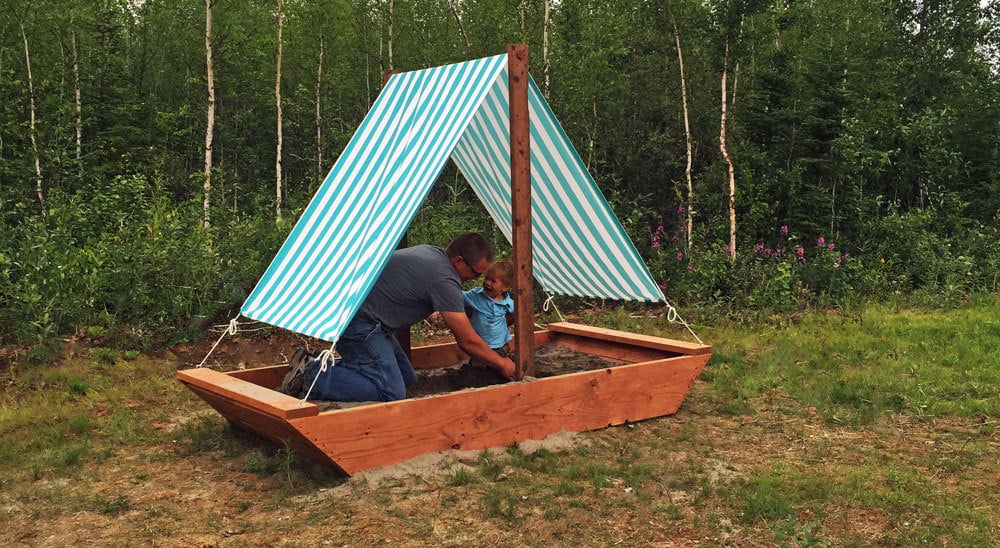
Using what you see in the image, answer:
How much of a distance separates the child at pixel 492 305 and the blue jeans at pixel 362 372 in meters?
0.89

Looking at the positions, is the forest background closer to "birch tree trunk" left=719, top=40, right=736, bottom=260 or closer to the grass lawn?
"birch tree trunk" left=719, top=40, right=736, bottom=260

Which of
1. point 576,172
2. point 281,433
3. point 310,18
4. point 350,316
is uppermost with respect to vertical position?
point 310,18

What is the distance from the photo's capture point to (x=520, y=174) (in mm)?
4617

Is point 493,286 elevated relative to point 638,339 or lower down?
elevated

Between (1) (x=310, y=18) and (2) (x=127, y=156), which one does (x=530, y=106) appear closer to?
(2) (x=127, y=156)

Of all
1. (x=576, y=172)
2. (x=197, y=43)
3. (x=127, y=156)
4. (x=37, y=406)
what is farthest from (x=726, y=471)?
(x=197, y=43)

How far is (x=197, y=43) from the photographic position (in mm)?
19016

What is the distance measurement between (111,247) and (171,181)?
7.43 m

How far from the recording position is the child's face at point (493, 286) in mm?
5267

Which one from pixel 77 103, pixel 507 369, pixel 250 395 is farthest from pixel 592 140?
pixel 77 103

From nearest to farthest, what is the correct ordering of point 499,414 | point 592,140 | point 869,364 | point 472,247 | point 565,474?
point 565,474 → point 499,414 → point 472,247 → point 869,364 → point 592,140

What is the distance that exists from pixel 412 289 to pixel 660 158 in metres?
7.82

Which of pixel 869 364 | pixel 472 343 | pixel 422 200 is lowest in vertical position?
pixel 869 364

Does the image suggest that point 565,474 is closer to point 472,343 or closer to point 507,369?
point 507,369
